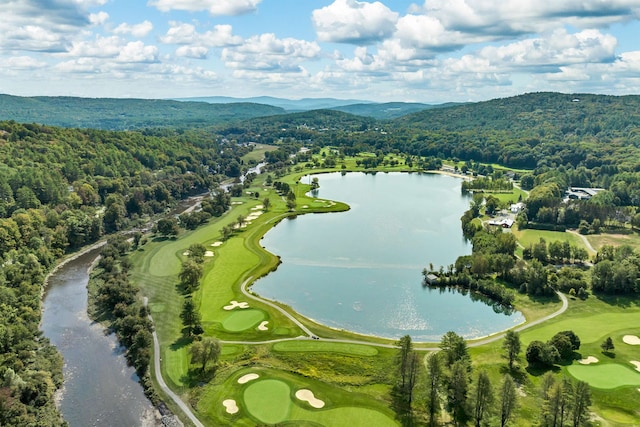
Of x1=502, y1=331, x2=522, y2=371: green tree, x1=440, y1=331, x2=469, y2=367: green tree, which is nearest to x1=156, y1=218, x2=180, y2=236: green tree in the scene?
x1=440, y1=331, x2=469, y2=367: green tree

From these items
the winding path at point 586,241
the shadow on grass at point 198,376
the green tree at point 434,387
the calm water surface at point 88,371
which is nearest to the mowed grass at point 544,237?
the winding path at point 586,241

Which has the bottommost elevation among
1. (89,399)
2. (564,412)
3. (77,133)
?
(89,399)

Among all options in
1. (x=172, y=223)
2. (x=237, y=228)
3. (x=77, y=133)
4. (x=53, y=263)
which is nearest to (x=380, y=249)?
(x=237, y=228)

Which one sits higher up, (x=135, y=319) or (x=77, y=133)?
(x=77, y=133)

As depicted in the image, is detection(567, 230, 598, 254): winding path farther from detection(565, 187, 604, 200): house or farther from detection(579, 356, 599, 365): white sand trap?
detection(579, 356, 599, 365): white sand trap

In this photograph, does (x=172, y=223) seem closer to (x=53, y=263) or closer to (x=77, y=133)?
(x=53, y=263)

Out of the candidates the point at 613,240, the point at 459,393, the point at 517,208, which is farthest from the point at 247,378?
the point at 517,208
